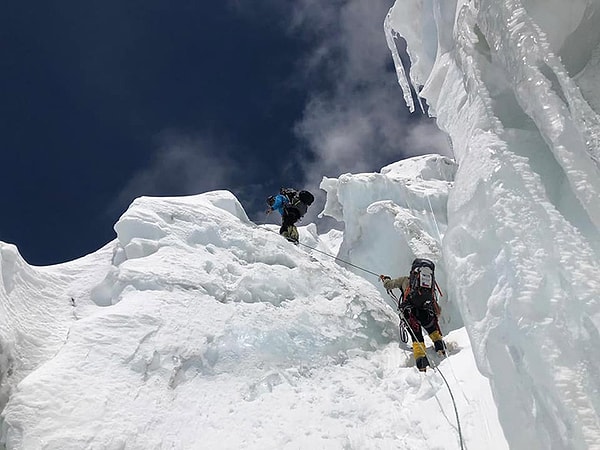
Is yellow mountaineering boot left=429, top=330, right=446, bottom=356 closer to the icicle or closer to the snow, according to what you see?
the snow

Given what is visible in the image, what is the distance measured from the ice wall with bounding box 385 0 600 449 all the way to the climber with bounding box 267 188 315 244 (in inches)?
214

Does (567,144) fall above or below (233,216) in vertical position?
below

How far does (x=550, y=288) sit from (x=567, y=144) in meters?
1.11

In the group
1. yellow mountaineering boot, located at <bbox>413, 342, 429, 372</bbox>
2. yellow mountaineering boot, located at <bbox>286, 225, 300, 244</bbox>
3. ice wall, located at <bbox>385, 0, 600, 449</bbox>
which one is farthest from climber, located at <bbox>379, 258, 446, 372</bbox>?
yellow mountaineering boot, located at <bbox>286, 225, 300, 244</bbox>

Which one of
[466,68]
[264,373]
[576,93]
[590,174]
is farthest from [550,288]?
[264,373]

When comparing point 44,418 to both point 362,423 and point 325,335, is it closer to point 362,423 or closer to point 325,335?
point 362,423

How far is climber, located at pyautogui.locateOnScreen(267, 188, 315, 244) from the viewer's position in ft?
36.2

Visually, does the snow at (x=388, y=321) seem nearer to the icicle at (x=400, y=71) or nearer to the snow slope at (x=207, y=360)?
the snow slope at (x=207, y=360)

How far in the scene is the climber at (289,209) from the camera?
11.0 m

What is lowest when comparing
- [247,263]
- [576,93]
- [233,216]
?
[576,93]

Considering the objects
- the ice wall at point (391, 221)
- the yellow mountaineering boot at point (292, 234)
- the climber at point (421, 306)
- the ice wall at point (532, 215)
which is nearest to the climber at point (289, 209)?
the yellow mountaineering boot at point (292, 234)

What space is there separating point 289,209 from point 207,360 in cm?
565

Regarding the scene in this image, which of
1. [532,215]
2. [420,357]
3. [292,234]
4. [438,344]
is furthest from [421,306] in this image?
[292,234]

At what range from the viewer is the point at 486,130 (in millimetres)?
5316
